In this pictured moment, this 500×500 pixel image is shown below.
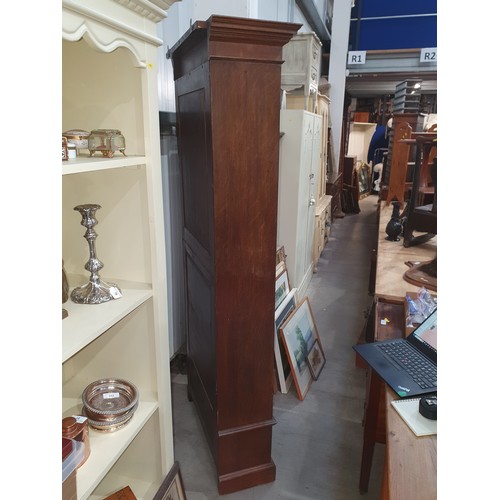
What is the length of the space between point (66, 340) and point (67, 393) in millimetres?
683

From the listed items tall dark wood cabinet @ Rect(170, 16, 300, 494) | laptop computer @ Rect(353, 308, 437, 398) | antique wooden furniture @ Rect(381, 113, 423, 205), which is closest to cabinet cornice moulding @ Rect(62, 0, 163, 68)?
tall dark wood cabinet @ Rect(170, 16, 300, 494)

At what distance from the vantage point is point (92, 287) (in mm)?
1262

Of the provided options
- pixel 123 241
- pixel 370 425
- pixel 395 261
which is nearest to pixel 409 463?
pixel 370 425

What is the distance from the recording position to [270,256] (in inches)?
65.5

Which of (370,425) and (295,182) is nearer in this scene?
(370,425)

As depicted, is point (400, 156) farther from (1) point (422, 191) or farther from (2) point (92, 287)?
(2) point (92, 287)

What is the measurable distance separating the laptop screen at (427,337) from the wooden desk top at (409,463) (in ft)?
1.16

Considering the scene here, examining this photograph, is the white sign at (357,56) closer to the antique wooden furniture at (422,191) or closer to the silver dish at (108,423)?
the antique wooden furniture at (422,191)

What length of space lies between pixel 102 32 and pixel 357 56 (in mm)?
7695

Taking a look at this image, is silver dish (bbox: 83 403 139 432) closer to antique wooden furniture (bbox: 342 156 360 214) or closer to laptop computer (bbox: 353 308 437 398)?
laptop computer (bbox: 353 308 437 398)

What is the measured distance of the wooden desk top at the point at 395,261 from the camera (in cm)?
239

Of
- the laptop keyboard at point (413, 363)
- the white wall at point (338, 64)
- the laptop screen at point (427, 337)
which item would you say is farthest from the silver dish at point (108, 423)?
the white wall at point (338, 64)
